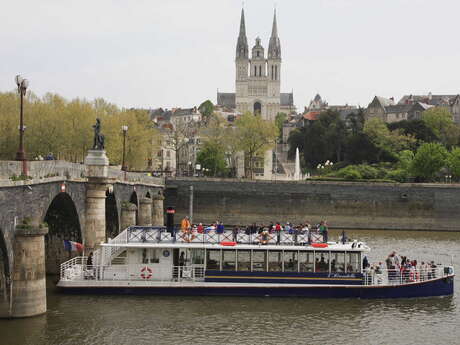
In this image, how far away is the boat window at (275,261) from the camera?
120 ft

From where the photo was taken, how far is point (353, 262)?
3662 cm

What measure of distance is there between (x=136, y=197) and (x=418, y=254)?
21.7m

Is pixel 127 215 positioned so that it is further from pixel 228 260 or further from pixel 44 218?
pixel 228 260

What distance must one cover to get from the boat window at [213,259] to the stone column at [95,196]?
6336 millimetres

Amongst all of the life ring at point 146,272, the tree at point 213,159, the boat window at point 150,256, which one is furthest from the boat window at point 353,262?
the tree at point 213,159

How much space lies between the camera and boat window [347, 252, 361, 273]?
36594 millimetres

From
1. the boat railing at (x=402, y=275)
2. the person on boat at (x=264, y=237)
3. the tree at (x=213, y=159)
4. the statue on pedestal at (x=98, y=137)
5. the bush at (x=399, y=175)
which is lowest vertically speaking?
the boat railing at (x=402, y=275)

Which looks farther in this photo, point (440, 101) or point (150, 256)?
point (440, 101)

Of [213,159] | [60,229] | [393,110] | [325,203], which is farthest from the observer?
[393,110]

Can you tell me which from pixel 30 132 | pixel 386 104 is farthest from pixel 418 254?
pixel 386 104

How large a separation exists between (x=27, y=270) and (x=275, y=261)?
12748mm

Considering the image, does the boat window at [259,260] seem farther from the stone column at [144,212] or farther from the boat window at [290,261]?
the stone column at [144,212]

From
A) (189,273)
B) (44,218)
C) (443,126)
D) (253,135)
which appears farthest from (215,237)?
(443,126)

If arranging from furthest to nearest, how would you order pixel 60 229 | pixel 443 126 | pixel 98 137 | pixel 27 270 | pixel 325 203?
pixel 443 126 < pixel 325 203 < pixel 60 229 < pixel 98 137 < pixel 27 270
